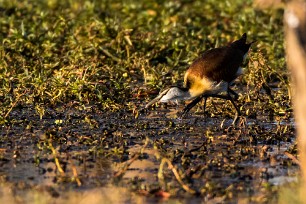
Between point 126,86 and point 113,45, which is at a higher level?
point 113,45

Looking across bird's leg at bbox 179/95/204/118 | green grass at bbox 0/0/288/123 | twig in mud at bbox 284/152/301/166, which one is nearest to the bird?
bird's leg at bbox 179/95/204/118

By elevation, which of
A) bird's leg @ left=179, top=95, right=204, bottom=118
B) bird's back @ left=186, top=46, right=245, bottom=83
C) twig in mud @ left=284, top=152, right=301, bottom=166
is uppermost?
bird's back @ left=186, top=46, right=245, bottom=83

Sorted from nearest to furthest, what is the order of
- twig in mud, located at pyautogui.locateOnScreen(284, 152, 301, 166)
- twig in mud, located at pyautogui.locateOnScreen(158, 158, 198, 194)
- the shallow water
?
twig in mud, located at pyautogui.locateOnScreen(158, 158, 198, 194)
the shallow water
twig in mud, located at pyautogui.locateOnScreen(284, 152, 301, 166)

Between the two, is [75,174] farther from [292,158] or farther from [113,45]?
[113,45]

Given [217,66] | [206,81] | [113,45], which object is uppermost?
[113,45]

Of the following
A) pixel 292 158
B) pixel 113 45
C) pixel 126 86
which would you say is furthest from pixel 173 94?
pixel 113 45

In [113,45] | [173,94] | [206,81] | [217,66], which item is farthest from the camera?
[113,45]

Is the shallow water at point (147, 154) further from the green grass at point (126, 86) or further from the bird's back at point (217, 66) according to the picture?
the bird's back at point (217, 66)

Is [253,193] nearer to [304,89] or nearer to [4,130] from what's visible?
[304,89]

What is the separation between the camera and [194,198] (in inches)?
273

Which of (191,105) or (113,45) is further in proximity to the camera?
(113,45)

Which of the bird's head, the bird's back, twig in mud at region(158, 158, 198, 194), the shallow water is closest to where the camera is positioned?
twig in mud at region(158, 158, 198, 194)

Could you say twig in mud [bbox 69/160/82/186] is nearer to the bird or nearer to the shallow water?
the shallow water

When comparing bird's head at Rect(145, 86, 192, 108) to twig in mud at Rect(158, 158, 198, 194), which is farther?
bird's head at Rect(145, 86, 192, 108)
